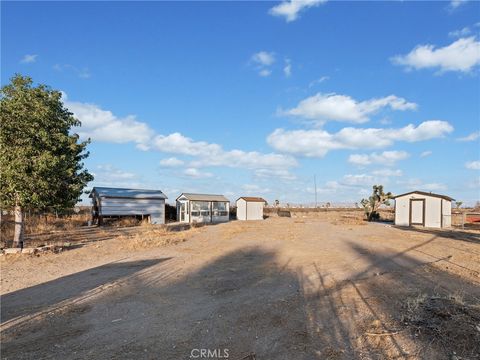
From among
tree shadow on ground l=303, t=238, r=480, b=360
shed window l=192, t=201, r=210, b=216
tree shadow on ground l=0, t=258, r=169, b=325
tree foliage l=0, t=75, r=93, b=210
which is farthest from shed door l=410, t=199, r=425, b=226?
tree foliage l=0, t=75, r=93, b=210

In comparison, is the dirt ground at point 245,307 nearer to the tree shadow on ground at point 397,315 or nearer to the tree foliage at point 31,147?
the tree shadow on ground at point 397,315

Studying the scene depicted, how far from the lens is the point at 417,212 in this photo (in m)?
30.6

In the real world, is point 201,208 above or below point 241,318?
above

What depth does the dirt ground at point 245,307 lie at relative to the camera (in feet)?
18.0

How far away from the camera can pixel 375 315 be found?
661 centimetres

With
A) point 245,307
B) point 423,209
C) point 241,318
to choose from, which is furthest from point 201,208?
point 241,318

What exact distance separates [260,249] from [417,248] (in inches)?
276

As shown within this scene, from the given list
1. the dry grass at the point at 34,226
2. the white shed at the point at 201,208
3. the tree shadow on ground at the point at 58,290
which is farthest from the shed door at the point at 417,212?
the dry grass at the point at 34,226

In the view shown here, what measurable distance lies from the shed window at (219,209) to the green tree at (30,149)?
23.5m

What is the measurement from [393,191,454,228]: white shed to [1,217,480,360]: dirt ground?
17.3 meters

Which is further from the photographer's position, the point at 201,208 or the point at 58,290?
the point at 201,208

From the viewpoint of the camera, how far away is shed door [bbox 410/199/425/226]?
30222 millimetres

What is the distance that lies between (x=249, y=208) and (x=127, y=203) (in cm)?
1474

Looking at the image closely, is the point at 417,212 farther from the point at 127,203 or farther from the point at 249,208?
the point at 127,203
